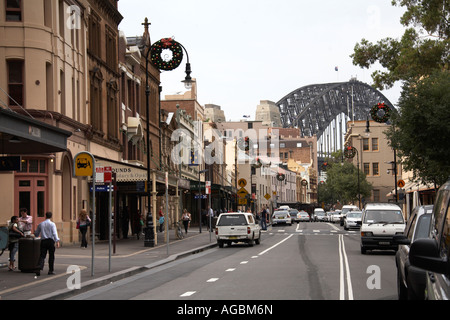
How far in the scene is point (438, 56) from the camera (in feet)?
117

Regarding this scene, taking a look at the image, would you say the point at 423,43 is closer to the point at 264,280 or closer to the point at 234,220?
the point at 234,220

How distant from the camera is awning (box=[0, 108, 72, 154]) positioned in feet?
54.7

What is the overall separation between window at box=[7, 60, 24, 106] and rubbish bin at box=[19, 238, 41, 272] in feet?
40.3

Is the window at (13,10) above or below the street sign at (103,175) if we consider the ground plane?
above

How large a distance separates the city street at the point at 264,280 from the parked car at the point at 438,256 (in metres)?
6.37

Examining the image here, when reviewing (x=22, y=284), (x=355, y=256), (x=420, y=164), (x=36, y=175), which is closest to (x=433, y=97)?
(x=420, y=164)

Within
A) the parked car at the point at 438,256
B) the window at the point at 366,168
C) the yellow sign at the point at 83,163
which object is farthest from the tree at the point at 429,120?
the window at the point at 366,168

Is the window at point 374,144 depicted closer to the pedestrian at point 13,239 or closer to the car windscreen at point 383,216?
the car windscreen at point 383,216

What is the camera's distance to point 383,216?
94.1ft

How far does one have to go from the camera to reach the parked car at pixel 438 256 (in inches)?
234

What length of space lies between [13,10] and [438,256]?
2757cm

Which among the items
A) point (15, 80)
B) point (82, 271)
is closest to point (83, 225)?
point (15, 80)

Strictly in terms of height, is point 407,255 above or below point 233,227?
above

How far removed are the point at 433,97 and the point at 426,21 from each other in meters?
6.20
